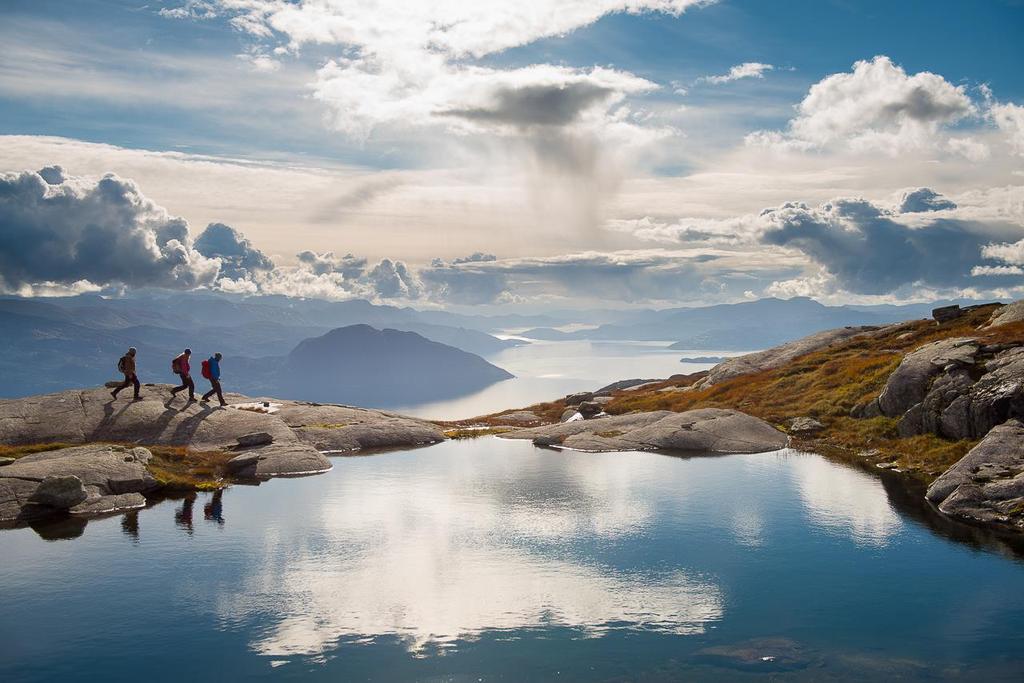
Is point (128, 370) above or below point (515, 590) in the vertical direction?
above

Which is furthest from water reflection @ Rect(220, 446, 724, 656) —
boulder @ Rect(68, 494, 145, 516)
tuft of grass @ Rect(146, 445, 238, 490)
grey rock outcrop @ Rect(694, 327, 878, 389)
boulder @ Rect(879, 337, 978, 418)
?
grey rock outcrop @ Rect(694, 327, 878, 389)

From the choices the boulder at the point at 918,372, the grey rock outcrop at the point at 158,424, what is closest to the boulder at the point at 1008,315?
the boulder at the point at 918,372

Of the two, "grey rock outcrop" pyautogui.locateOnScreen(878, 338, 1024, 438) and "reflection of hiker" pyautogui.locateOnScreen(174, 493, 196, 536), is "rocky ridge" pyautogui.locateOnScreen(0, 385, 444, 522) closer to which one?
"reflection of hiker" pyautogui.locateOnScreen(174, 493, 196, 536)

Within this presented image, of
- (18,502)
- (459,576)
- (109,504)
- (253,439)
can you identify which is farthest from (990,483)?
(18,502)

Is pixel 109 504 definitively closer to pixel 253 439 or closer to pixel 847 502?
pixel 253 439

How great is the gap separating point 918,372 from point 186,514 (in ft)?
223

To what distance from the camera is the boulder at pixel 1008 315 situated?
8937 centimetres

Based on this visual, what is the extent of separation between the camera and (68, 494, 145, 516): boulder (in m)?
47.3

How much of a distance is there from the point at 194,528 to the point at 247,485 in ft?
40.9

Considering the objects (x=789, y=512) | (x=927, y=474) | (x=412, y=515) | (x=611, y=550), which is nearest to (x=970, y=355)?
(x=927, y=474)

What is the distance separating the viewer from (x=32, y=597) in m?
33.0

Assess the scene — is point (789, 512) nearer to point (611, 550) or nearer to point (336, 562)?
point (611, 550)

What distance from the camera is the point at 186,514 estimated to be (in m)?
48.2

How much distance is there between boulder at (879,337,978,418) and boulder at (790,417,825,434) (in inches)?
278
